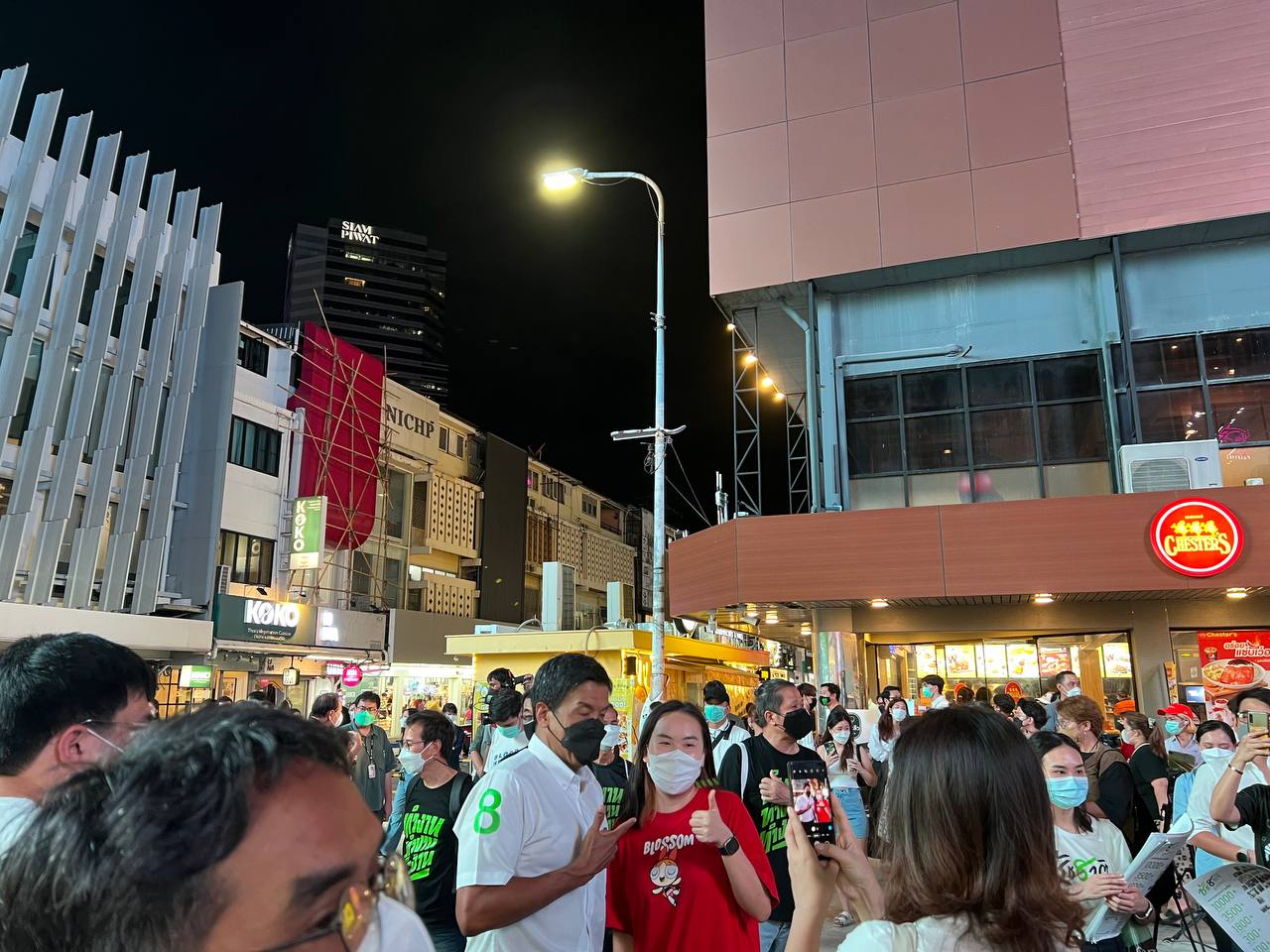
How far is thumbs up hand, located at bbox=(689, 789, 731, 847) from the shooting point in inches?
127

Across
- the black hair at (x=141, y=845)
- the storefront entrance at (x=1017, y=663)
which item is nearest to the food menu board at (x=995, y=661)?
the storefront entrance at (x=1017, y=663)

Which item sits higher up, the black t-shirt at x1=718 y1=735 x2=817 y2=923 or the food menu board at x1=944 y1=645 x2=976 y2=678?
the food menu board at x1=944 y1=645 x2=976 y2=678

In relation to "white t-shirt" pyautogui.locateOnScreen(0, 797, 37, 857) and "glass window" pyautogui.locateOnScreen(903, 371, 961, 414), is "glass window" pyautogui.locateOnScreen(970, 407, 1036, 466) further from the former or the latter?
"white t-shirt" pyautogui.locateOnScreen(0, 797, 37, 857)

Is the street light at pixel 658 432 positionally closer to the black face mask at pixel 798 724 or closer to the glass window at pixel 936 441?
the glass window at pixel 936 441

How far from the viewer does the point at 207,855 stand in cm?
104

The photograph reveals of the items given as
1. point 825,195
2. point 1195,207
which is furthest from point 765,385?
point 1195,207

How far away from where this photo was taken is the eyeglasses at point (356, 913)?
1084 millimetres

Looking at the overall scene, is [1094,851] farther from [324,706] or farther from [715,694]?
[324,706]

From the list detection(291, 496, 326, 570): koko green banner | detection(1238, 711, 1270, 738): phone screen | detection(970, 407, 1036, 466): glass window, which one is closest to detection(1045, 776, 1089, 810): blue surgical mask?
detection(1238, 711, 1270, 738): phone screen

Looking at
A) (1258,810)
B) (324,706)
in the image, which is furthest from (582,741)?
(324,706)

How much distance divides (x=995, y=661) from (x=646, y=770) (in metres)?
15.4

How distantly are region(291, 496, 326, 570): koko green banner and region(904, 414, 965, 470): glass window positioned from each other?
70.5 feet

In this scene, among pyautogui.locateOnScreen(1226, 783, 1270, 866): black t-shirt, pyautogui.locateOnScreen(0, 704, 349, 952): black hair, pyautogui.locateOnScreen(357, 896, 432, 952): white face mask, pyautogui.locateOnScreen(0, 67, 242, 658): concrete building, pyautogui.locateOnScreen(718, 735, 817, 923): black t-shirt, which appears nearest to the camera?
pyautogui.locateOnScreen(0, 704, 349, 952): black hair

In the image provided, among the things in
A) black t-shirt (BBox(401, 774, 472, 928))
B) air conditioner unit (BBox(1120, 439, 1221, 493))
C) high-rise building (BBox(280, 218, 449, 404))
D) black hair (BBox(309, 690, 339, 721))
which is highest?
high-rise building (BBox(280, 218, 449, 404))
